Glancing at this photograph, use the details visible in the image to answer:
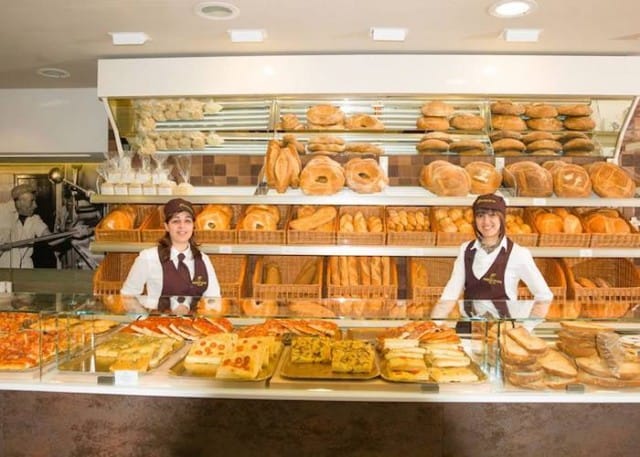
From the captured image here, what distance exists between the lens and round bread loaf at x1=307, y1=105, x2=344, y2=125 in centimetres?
399

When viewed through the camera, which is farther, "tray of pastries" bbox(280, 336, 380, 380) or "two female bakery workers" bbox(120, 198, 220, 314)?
"two female bakery workers" bbox(120, 198, 220, 314)

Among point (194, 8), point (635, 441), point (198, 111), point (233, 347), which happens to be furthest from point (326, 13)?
point (635, 441)

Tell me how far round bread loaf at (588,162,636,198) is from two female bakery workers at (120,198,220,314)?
2.71 m

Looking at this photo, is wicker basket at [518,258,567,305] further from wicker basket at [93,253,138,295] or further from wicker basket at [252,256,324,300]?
wicker basket at [93,253,138,295]

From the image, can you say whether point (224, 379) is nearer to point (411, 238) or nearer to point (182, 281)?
point (182, 281)

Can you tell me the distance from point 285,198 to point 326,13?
121cm

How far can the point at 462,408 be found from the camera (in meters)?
1.81

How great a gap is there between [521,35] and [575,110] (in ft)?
2.50

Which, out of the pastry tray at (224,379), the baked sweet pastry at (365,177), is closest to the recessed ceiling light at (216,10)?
the baked sweet pastry at (365,177)

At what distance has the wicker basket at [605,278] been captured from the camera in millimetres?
3594

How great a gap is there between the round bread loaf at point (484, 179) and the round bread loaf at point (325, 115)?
104 cm

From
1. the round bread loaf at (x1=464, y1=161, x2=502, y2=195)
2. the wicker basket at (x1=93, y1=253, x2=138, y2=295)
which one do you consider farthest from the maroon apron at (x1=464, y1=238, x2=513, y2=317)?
the wicker basket at (x1=93, y1=253, x2=138, y2=295)

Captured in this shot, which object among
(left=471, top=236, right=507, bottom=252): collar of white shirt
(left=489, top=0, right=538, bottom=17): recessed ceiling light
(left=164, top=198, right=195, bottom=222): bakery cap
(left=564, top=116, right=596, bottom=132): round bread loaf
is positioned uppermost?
(left=489, top=0, right=538, bottom=17): recessed ceiling light

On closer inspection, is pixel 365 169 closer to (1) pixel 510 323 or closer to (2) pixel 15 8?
(1) pixel 510 323
